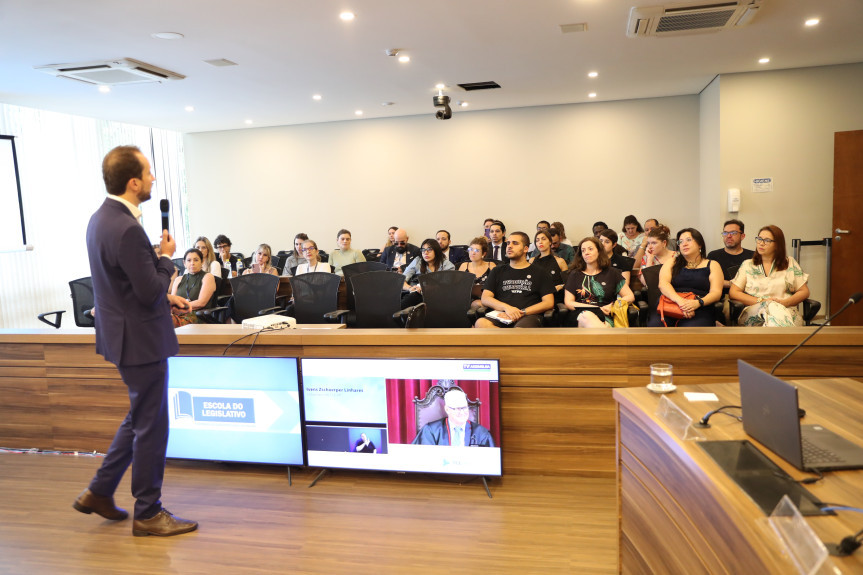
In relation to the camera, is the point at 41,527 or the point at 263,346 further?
the point at 263,346

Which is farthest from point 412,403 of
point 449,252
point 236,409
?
point 449,252

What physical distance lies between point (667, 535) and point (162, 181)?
11.5 meters

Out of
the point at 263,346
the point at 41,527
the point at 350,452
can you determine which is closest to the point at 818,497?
the point at 350,452

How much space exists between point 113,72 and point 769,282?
6.61m

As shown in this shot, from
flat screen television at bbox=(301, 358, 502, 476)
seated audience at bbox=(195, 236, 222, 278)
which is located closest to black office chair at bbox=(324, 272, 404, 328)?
flat screen television at bbox=(301, 358, 502, 476)

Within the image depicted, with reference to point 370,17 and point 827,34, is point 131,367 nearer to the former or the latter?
point 370,17

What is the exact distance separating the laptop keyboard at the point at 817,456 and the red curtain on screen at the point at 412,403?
1545 millimetres

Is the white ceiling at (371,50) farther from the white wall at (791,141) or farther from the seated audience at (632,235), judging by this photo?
the seated audience at (632,235)

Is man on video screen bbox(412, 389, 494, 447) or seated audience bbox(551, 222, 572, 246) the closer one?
man on video screen bbox(412, 389, 494, 447)

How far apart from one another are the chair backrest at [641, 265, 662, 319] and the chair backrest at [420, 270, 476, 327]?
4.74 feet

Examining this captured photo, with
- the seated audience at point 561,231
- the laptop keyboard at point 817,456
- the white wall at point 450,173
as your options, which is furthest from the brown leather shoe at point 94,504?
the white wall at point 450,173

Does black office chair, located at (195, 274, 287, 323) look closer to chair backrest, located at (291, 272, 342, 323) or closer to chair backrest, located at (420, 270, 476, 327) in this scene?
chair backrest, located at (291, 272, 342, 323)

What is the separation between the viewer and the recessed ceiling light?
5.37 m

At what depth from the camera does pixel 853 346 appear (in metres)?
2.82
